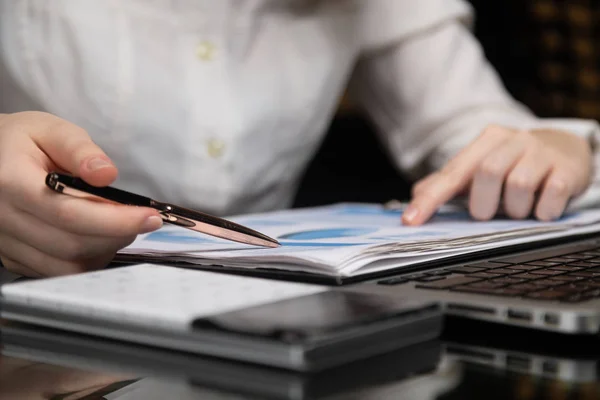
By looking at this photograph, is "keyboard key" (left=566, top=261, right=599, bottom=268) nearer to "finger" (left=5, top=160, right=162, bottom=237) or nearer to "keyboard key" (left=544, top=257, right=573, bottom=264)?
"keyboard key" (left=544, top=257, right=573, bottom=264)

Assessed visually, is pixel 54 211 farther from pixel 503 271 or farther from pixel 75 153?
pixel 503 271

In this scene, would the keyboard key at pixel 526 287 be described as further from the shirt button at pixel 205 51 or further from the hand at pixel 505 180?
the shirt button at pixel 205 51

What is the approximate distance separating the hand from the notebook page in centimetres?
24

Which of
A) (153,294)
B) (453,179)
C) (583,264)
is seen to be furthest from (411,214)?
(153,294)

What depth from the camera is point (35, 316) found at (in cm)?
36

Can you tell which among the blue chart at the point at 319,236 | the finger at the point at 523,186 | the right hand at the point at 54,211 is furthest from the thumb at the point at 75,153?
the finger at the point at 523,186

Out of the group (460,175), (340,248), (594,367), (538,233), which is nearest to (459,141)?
(460,175)

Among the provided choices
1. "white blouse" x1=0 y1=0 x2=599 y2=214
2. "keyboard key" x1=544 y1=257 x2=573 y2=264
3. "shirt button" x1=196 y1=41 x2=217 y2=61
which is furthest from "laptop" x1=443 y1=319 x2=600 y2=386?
"shirt button" x1=196 y1=41 x2=217 y2=61

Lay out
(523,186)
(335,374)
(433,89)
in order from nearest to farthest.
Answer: (335,374), (523,186), (433,89)

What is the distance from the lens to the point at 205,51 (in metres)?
0.86

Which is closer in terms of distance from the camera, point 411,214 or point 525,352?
point 525,352

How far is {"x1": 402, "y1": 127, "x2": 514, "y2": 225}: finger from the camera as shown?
23.6 inches

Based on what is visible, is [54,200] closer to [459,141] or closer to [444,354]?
[444,354]

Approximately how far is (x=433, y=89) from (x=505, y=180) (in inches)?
13.9
